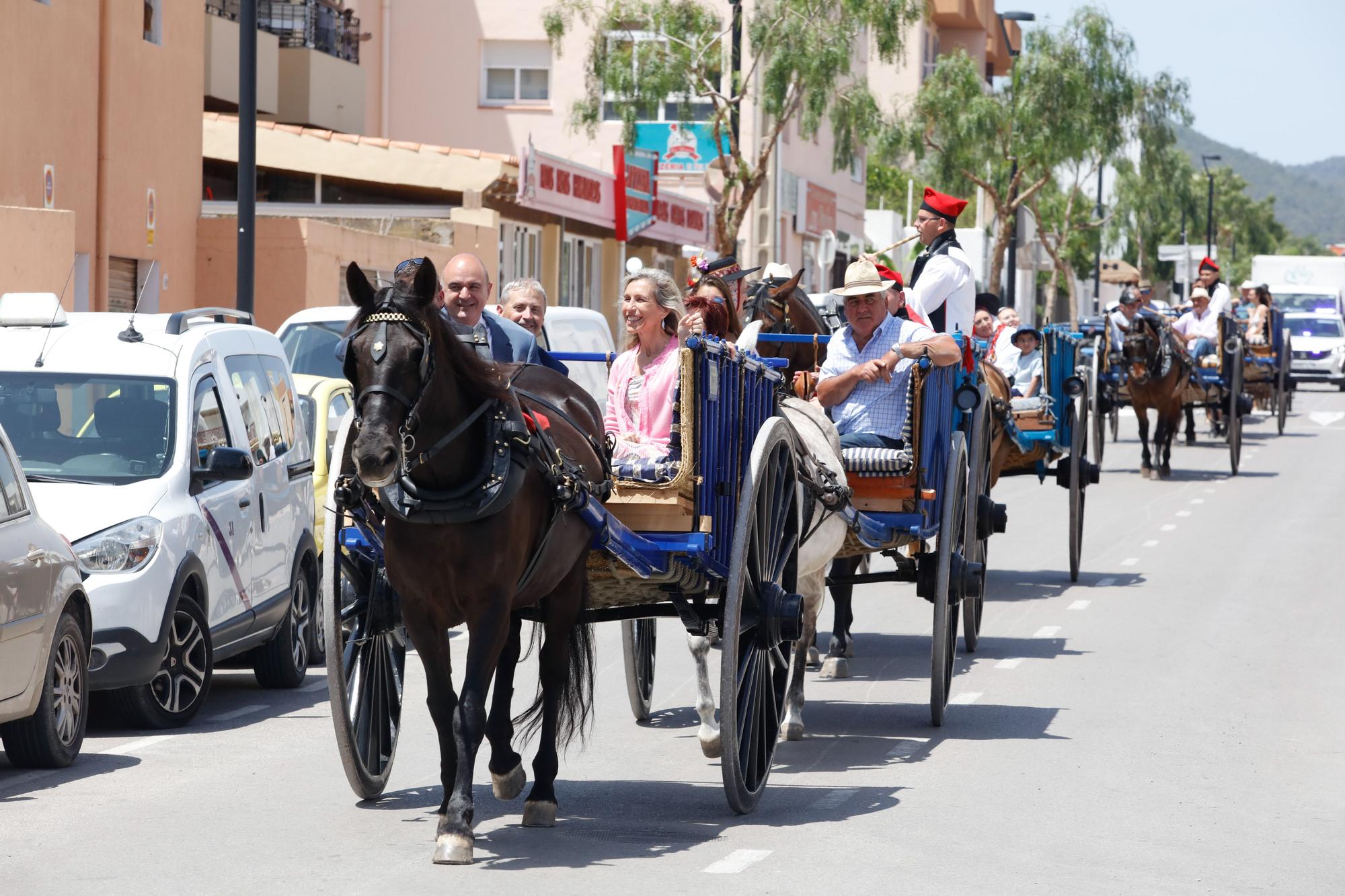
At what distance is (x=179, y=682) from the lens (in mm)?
9758

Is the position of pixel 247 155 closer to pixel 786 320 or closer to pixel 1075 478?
pixel 1075 478

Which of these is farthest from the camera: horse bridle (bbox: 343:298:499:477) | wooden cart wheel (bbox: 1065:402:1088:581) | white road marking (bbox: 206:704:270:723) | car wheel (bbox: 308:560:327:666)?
wooden cart wheel (bbox: 1065:402:1088:581)

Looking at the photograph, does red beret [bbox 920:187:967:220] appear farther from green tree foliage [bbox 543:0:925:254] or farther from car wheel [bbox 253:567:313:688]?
green tree foliage [bbox 543:0:925:254]

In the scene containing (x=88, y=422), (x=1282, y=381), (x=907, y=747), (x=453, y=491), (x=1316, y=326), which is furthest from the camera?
(x=1316, y=326)

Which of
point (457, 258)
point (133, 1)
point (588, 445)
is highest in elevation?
point (133, 1)

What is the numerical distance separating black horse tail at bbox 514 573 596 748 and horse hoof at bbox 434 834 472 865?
0.83m

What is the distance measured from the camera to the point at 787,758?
354 inches

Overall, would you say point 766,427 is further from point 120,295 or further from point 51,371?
point 120,295

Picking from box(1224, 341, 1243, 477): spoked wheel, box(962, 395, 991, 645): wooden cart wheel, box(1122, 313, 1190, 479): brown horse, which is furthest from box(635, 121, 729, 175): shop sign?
box(962, 395, 991, 645): wooden cart wheel

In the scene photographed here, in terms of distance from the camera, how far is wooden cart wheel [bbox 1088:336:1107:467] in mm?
19109

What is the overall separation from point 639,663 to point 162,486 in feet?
7.82

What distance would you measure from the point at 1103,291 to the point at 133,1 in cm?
8468

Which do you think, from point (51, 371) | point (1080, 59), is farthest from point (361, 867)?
point (1080, 59)

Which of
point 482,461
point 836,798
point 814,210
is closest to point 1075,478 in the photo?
point 836,798
